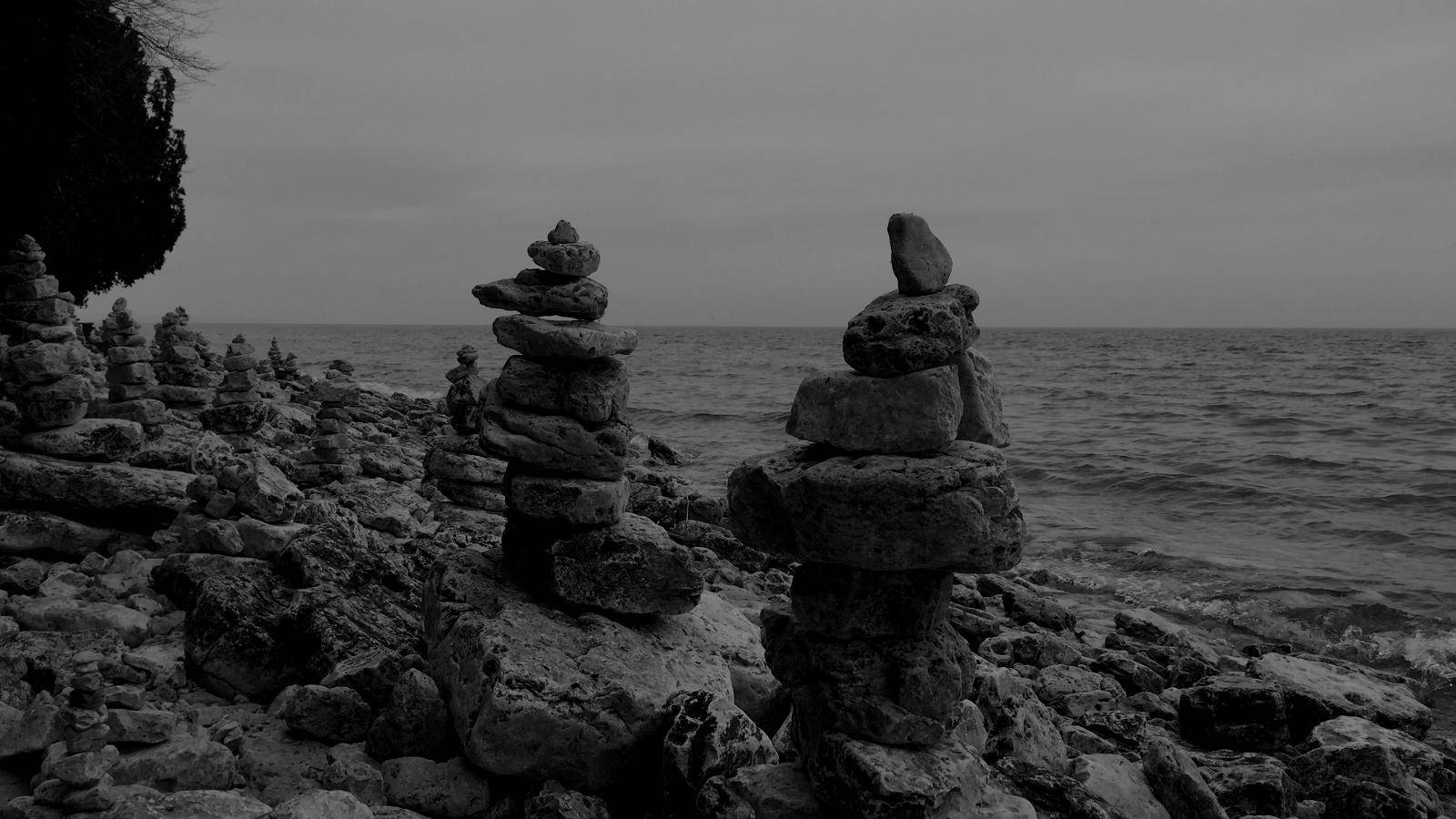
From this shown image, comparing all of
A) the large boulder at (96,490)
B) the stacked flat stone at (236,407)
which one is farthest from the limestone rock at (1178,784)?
the stacked flat stone at (236,407)

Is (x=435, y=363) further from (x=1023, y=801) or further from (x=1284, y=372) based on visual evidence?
(x=1023, y=801)

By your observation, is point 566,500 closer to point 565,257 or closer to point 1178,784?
point 565,257

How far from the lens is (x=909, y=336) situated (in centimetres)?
561

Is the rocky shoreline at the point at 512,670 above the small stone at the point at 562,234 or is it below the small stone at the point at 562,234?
below

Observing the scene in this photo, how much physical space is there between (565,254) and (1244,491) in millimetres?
19504

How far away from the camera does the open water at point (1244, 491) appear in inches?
585

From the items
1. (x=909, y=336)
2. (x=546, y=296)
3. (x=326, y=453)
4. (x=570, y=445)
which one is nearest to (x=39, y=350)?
(x=326, y=453)

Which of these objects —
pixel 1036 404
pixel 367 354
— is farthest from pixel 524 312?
pixel 367 354

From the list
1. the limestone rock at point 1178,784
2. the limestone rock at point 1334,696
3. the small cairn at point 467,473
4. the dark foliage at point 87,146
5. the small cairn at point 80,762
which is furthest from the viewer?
the small cairn at point 467,473

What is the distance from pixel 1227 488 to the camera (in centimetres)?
2298

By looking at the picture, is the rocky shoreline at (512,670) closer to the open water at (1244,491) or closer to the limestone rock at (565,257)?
the limestone rock at (565,257)

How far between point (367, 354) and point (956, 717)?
9076 cm

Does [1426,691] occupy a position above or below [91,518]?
below

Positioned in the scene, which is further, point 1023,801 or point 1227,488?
point 1227,488
